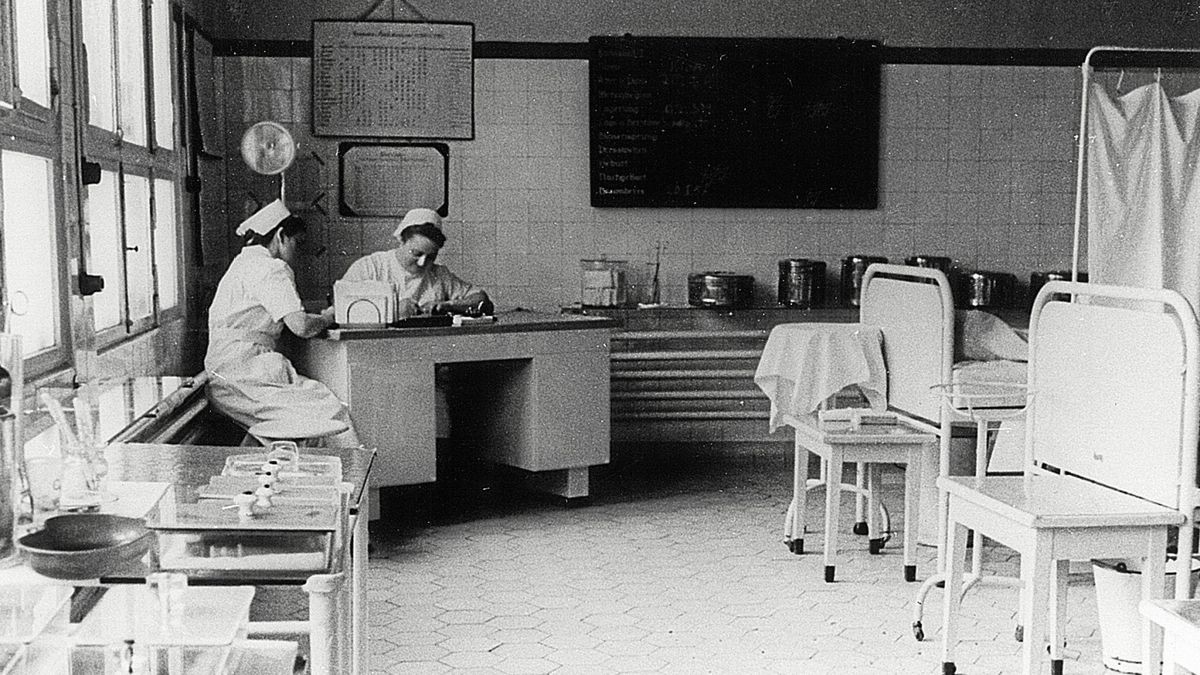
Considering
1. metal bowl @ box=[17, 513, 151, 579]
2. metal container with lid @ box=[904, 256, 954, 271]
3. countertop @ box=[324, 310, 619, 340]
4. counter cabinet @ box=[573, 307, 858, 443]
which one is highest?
metal container with lid @ box=[904, 256, 954, 271]

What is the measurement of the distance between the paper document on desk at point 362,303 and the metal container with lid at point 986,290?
381 cm

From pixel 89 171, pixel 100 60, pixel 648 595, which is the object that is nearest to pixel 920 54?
pixel 648 595

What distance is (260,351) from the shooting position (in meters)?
6.40

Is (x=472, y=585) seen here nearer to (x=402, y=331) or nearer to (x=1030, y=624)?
(x=402, y=331)

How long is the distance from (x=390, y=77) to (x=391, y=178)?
61 cm

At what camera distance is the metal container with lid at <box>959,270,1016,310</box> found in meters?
8.38

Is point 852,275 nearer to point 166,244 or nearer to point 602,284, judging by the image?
point 602,284

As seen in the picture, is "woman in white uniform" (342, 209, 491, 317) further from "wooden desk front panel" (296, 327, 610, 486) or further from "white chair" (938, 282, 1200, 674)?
"white chair" (938, 282, 1200, 674)

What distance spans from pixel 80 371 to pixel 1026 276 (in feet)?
20.1

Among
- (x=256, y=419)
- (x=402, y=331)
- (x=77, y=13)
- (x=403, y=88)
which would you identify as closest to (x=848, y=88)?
(x=403, y=88)

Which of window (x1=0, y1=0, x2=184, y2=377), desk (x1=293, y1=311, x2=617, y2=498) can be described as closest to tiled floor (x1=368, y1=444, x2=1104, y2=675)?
desk (x1=293, y1=311, x2=617, y2=498)

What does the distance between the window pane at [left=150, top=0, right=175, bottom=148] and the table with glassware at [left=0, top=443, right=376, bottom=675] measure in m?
3.52

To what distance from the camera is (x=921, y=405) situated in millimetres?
5992

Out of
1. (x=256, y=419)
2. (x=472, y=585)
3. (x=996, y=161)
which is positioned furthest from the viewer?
(x=996, y=161)
